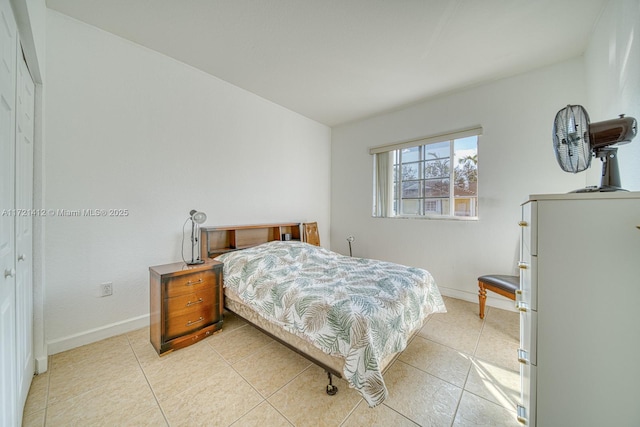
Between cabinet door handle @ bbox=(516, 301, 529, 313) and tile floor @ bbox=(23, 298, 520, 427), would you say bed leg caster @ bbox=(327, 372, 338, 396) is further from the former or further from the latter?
cabinet door handle @ bbox=(516, 301, 529, 313)

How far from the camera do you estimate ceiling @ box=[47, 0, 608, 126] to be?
1.79 m

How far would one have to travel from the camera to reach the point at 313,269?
2273mm

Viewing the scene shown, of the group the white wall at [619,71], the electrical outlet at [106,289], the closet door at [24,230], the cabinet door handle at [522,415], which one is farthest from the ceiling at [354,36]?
the cabinet door handle at [522,415]

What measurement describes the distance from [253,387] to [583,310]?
1821 millimetres

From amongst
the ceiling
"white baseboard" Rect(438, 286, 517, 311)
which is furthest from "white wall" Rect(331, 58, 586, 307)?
the ceiling

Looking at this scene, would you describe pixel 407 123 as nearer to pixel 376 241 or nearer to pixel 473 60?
pixel 473 60

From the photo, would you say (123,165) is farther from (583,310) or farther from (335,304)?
(583,310)

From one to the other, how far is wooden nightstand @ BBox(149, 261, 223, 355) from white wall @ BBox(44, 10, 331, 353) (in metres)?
0.50

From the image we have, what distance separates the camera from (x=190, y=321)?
1.99 m

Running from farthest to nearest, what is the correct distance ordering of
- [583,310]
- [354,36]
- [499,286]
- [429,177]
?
[429,177], [499,286], [354,36], [583,310]

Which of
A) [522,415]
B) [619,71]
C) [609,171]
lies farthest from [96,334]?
[619,71]

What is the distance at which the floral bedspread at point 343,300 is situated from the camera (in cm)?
127

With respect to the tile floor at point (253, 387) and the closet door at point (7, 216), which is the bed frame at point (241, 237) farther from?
the closet door at point (7, 216)

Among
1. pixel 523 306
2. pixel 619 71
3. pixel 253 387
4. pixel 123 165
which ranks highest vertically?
pixel 619 71
